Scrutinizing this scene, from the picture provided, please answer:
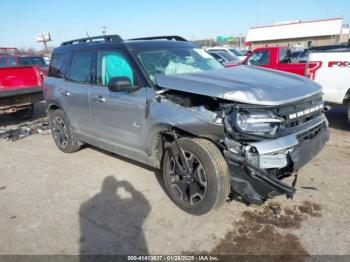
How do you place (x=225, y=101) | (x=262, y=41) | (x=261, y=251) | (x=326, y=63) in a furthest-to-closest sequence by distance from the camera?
(x=262, y=41)
(x=326, y=63)
(x=225, y=101)
(x=261, y=251)

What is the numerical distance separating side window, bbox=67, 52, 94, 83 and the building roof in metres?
48.6

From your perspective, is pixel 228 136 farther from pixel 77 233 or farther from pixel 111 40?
pixel 111 40

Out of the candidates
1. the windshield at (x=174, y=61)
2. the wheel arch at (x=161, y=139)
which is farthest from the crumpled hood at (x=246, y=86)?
the wheel arch at (x=161, y=139)

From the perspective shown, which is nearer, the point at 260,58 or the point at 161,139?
the point at 161,139

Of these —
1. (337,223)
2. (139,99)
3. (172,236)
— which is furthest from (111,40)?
(337,223)

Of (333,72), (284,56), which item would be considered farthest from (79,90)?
(284,56)

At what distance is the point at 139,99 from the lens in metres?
3.95

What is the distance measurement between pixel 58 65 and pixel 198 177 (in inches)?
147

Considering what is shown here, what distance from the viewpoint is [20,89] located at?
822cm

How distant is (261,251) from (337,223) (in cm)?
95

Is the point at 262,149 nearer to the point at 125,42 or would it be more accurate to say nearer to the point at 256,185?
the point at 256,185

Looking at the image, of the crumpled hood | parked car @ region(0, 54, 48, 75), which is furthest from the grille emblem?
parked car @ region(0, 54, 48, 75)

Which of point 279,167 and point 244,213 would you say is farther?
point 244,213

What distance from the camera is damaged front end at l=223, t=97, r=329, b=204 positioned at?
9.93 feet
